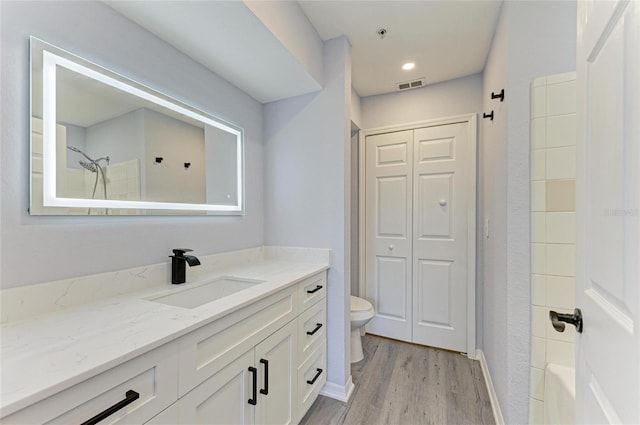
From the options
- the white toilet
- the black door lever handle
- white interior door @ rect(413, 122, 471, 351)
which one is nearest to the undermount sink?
the white toilet

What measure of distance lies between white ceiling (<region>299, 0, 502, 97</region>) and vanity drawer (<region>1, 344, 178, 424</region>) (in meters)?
1.87

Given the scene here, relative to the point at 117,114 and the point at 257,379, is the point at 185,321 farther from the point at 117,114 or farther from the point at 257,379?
the point at 117,114

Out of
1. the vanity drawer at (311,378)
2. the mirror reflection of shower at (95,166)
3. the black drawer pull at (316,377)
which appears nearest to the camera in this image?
the mirror reflection of shower at (95,166)

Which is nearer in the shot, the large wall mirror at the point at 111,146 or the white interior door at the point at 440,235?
the large wall mirror at the point at 111,146

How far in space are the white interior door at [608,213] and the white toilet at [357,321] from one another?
1.45 metres

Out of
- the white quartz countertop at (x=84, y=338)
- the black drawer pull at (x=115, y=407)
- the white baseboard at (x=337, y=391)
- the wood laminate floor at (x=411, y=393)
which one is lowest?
the wood laminate floor at (x=411, y=393)

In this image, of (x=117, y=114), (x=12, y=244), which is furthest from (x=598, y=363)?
(x=117, y=114)

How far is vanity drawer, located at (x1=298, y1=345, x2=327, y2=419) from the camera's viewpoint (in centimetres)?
144

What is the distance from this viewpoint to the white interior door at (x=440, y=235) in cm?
235

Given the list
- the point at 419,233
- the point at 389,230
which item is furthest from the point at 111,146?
the point at 419,233

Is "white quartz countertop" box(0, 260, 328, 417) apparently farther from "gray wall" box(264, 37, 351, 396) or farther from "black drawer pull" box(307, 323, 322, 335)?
"gray wall" box(264, 37, 351, 396)

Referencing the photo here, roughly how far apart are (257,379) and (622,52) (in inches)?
57.9

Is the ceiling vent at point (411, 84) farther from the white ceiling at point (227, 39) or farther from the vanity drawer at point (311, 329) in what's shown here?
the vanity drawer at point (311, 329)

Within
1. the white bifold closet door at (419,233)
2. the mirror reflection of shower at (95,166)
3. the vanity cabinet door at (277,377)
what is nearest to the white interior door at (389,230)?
the white bifold closet door at (419,233)
